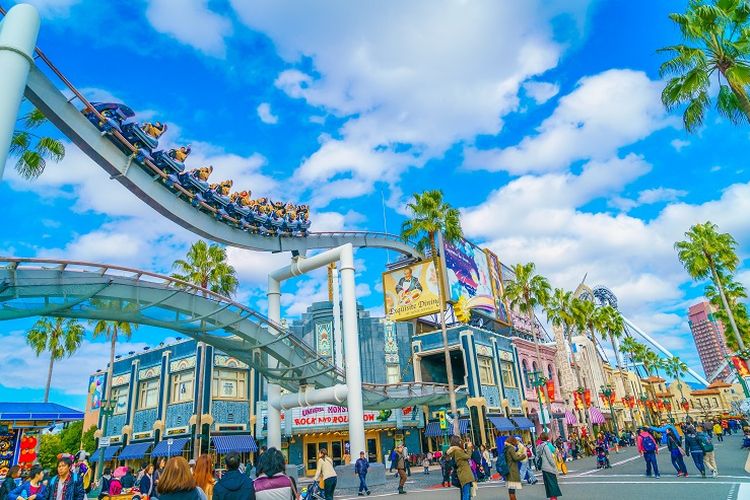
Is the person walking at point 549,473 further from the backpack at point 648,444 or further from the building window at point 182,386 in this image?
the building window at point 182,386

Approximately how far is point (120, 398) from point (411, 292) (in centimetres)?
2616

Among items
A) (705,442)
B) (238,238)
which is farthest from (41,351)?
(705,442)

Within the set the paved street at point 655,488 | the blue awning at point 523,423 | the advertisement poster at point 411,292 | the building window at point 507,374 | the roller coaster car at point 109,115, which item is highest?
the advertisement poster at point 411,292

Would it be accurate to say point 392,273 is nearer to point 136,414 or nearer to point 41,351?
point 136,414

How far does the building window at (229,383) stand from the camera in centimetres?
3453

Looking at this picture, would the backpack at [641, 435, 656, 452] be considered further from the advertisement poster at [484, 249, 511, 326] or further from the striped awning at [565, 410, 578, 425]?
the striped awning at [565, 410, 578, 425]

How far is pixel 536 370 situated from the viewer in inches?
1766

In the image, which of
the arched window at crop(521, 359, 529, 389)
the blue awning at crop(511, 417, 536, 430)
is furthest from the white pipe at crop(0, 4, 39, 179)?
the arched window at crop(521, 359, 529, 389)

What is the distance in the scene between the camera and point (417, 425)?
38.3 metres

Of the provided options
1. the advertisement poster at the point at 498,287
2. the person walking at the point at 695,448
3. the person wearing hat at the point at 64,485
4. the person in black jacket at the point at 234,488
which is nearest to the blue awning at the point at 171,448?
the person wearing hat at the point at 64,485

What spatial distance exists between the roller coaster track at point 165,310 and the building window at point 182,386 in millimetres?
13438

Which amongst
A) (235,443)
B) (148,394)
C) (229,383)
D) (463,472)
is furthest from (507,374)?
(463,472)

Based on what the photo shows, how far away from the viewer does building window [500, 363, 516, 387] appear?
42.9 m

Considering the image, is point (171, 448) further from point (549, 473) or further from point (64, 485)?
point (549, 473)
